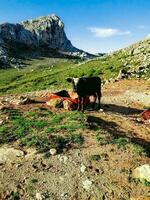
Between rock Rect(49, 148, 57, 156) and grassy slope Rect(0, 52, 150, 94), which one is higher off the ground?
rock Rect(49, 148, 57, 156)

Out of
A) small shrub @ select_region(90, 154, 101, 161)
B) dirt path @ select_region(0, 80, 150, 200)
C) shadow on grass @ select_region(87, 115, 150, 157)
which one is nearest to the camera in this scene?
dirt path @ select_region(0, 80, 150, 200)

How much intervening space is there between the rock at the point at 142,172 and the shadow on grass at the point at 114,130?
75.6 inches

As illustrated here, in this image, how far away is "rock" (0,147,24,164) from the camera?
19931 millimetres

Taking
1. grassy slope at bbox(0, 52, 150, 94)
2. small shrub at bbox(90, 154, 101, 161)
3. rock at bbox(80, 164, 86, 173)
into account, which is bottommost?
grassy slope at bbox(0, 52, 150, 94)

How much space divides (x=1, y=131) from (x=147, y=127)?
8864mm

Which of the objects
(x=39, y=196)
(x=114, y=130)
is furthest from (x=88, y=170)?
(x=114, y=130)

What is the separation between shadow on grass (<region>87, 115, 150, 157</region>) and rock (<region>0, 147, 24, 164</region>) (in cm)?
477

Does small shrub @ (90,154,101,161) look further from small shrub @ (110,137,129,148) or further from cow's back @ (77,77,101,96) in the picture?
cow's back @ (77,77,101,96)

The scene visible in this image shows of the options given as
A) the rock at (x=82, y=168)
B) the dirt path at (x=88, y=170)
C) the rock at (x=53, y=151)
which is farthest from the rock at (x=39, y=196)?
the rock at (x=53, y=151)

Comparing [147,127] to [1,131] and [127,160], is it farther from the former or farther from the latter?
[1,131]

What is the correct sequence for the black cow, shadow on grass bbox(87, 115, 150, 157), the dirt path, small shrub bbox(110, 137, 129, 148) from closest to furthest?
the dirt path
small shrub bbox(110, 137, 129, 148)
shadow on grass bbox(87, 115, 150, 157)
the black cow

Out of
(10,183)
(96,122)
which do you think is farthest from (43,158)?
(96,122)

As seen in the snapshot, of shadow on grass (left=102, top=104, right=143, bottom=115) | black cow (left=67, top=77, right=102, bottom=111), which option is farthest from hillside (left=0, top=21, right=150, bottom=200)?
shadow on grass (left=102, top=104, right=143, bottom=115)

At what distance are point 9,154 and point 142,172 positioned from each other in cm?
671
